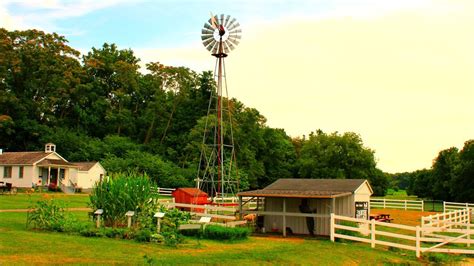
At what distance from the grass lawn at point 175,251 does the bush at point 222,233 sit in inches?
16.9

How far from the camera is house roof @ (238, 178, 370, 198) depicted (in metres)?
24.0

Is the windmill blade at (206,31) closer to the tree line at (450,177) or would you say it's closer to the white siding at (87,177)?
the white siding at (87,177)

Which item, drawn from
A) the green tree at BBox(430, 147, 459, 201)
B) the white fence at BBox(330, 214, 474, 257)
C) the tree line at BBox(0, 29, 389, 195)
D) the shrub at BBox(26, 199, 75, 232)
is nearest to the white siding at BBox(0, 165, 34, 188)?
the tree line at BBox(0, 29, 389, 195)

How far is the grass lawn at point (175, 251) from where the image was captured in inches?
585

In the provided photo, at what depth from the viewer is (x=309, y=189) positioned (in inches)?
1046

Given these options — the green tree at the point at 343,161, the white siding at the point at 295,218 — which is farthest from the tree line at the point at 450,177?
the white siding at the point at 295,218

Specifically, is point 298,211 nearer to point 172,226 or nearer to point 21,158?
point 172,226

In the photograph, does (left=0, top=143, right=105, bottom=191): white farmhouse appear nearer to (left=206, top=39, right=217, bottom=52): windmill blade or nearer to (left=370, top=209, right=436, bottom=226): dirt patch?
(left=206, top=39, right=217, bottom=52): windmill blade

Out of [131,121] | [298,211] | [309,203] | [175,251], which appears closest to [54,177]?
[131,121]

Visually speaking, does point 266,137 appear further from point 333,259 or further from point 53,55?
point 333,259

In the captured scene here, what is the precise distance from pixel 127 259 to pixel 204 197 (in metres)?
18.7

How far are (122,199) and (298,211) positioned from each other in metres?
8.61

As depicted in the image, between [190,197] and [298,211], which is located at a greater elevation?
[190,197]

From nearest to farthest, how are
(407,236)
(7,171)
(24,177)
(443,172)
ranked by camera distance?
1. (407,236)
2. (24,177)
3. (7,171)
4. (443,172)
